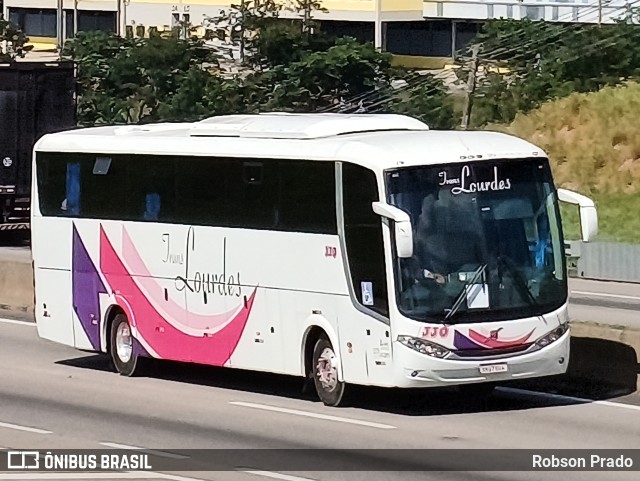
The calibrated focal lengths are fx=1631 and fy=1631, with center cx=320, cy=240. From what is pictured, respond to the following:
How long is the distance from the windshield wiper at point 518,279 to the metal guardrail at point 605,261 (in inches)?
700

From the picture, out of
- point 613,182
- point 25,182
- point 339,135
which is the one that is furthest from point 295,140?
point 613,182

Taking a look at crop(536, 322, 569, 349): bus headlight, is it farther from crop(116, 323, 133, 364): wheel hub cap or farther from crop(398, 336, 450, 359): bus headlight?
crop(116, 323, 133, 364): wheel hub cap

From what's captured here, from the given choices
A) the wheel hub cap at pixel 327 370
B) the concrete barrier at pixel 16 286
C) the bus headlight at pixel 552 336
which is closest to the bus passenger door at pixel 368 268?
the wheel hub cap at pixel 327 370

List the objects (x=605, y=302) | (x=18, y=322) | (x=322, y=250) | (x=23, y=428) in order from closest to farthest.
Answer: (x=23, y=428), (x=322, y=250), (x=18, y=322), (x=605, y=302)

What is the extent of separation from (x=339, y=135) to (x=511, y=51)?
4022 cm

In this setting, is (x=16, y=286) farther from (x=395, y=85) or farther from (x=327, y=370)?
(x=395, y=85)

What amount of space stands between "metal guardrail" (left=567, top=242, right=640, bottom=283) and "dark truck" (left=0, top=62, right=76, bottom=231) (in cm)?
1134

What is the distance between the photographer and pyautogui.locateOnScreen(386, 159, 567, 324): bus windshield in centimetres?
1508

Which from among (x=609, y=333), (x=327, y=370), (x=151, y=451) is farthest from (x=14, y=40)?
(x=151, y=451)

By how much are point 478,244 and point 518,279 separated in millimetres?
526

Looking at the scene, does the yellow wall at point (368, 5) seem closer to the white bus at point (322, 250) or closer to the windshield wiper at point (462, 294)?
the white bus at point (322, 250)

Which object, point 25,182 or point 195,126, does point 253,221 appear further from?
point 25,182

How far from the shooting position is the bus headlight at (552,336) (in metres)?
15.4

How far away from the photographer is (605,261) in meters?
33.6
